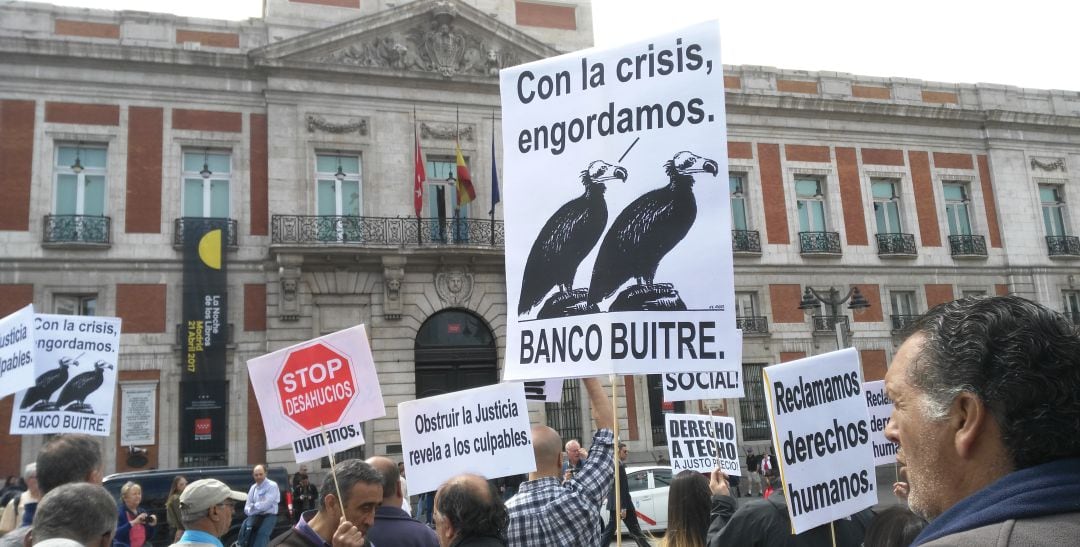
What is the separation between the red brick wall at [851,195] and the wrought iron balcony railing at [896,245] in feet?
2.09

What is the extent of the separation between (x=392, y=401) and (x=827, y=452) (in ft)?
57.6

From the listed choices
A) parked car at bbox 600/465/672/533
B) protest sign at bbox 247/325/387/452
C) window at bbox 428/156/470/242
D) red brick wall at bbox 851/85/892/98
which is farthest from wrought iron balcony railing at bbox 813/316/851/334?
protest sign at bbox 247/325/387/452

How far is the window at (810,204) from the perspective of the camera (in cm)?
2767

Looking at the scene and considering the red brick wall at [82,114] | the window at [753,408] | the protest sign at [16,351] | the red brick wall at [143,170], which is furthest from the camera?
the window at [753,408]

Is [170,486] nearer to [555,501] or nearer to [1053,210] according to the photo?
[555,501]

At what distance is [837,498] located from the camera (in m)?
5.21

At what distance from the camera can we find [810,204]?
27.9 metres

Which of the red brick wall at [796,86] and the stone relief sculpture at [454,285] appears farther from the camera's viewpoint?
the red brick wall at [796,86]

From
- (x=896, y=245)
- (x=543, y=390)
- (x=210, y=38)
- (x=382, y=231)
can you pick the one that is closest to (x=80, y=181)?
(x=210, y=38)

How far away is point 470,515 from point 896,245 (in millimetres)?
27204

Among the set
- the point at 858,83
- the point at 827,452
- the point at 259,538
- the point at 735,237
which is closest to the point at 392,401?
the point at 259,538

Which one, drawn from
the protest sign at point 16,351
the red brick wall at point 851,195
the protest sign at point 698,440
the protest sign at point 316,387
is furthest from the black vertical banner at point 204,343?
the red brick wall at point 851,195

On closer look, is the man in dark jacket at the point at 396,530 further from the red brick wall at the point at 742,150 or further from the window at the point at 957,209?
the window at the point at 957,209

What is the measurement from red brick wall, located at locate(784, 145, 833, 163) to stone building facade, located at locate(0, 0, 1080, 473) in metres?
0.17
